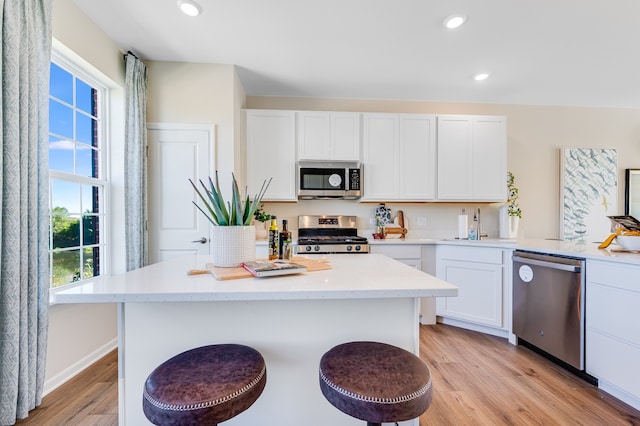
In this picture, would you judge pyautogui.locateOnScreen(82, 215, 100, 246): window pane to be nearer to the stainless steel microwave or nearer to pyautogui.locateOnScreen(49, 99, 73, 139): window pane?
pyautogui.locateOnScreen(49, 99, 73, 139): window pane

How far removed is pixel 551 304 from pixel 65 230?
12.3 feet

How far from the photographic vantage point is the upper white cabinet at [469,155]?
3281 millimetres

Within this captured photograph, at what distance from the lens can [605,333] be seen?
1840 mm

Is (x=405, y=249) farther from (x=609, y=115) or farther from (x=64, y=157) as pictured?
(x=609, y=115)

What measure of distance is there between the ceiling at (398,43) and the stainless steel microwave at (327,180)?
0.94 metres

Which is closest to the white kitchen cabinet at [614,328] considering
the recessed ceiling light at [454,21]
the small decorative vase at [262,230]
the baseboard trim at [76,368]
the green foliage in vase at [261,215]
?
the recessed ceiling light at [454,21]

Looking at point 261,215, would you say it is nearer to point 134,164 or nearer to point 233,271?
point 134,164

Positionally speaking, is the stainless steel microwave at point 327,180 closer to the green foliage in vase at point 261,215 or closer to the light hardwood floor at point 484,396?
the green foliage in vase at point 261,215

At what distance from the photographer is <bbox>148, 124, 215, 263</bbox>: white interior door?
8.93 feet

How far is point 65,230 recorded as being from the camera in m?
2.10

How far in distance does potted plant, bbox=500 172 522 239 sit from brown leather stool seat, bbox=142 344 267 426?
3.45 meters

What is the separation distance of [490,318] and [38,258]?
354cm

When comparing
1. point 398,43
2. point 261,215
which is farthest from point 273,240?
point 398,43

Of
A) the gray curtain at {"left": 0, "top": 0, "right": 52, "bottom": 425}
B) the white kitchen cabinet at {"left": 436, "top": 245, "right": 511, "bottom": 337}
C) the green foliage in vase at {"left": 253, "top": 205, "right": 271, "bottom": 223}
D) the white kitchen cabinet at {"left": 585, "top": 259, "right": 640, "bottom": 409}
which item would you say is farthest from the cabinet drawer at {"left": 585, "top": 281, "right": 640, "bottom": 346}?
the gray curtain at {"left": 0, "top": 0, "right": 52, "bottom": 425}
